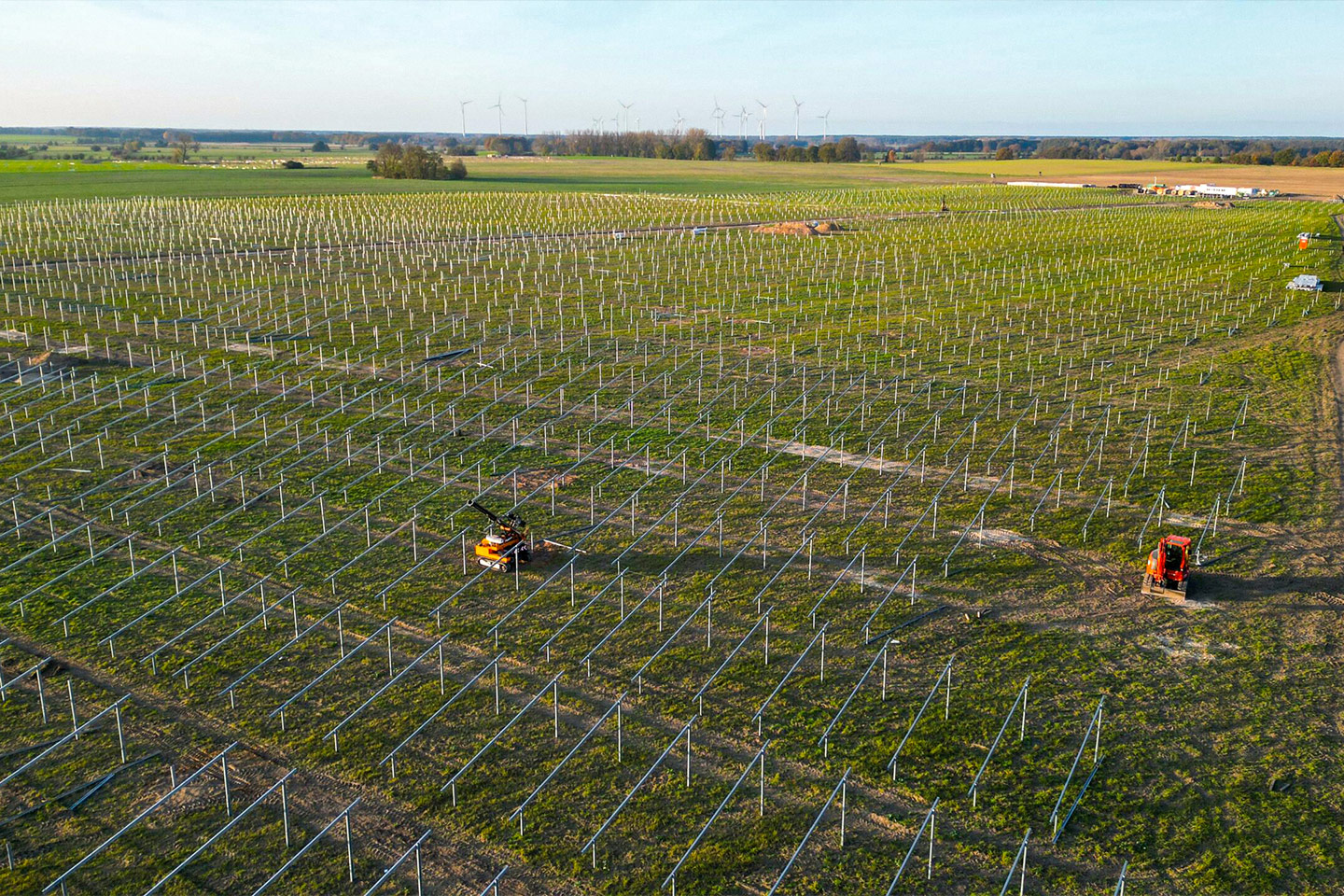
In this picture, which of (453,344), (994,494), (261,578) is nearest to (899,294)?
(453,344)

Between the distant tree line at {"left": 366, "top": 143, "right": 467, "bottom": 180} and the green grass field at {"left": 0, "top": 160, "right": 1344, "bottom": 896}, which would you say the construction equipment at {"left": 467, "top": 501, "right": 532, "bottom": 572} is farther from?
the distant tree line at {"left": 366, "top": 143, "right": 467, "bottom": 180}

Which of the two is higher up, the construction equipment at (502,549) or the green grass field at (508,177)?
the green grass field at (508,177)

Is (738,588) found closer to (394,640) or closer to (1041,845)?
(394,640)

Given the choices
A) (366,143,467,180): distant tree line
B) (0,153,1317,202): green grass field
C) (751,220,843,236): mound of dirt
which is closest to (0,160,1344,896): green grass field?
(751,220,843,236): mound of dirt

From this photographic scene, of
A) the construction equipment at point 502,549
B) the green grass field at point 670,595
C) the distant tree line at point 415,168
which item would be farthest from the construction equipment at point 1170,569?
the distant tree line at point 415,168

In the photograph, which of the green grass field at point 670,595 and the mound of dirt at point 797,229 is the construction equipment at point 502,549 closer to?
the green grass field at point 670,595

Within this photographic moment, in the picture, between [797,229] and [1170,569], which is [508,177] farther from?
[1170,569]

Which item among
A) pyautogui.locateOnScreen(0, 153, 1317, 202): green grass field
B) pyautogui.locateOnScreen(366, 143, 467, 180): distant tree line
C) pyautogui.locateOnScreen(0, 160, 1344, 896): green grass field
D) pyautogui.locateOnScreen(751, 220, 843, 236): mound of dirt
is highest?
pyautogui.locateOnScreen(366, 143, 467, 180): distant tree line

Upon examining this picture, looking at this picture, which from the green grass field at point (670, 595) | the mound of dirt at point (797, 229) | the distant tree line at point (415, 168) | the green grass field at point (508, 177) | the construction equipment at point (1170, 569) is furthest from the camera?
the distant tree line at point (415, 168)
